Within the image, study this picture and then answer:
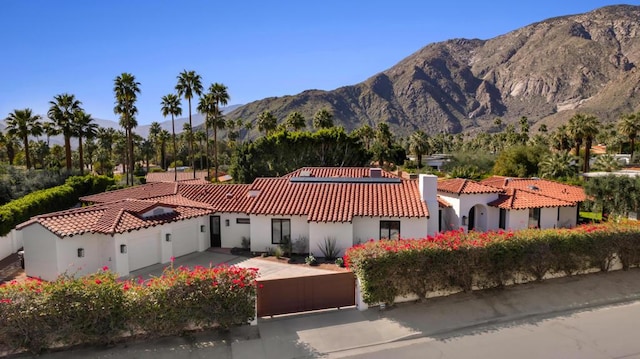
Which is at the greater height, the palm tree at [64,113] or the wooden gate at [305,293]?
the palm tree at [64,113]

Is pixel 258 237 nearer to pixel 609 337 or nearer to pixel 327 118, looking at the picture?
pixel 609 337

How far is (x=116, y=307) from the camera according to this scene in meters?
10.7

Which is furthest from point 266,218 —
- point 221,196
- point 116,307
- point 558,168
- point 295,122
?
point 295,122

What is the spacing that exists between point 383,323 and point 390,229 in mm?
9435

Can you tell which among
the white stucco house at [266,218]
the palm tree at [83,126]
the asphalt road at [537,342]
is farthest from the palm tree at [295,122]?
the asphalt road at [537,342]

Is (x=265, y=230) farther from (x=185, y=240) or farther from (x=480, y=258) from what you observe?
(x=480, y=258)

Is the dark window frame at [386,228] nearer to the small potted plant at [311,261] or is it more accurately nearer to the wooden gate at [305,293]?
the small potted plant at [311,261]

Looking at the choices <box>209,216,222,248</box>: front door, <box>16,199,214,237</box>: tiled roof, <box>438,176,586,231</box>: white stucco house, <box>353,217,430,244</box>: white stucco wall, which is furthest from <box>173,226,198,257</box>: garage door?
<box>438,176,586,231</box>: white stucco house

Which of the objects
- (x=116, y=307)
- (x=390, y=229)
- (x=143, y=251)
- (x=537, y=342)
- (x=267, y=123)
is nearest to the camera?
(x=116, y=307)

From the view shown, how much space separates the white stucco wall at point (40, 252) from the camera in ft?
59.4

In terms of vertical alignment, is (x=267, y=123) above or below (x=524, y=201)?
above

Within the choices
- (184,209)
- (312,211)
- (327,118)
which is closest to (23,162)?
(327,118)

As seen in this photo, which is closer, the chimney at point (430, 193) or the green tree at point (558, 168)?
the chimney at point (430, 193)

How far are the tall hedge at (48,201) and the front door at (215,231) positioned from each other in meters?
10.7
